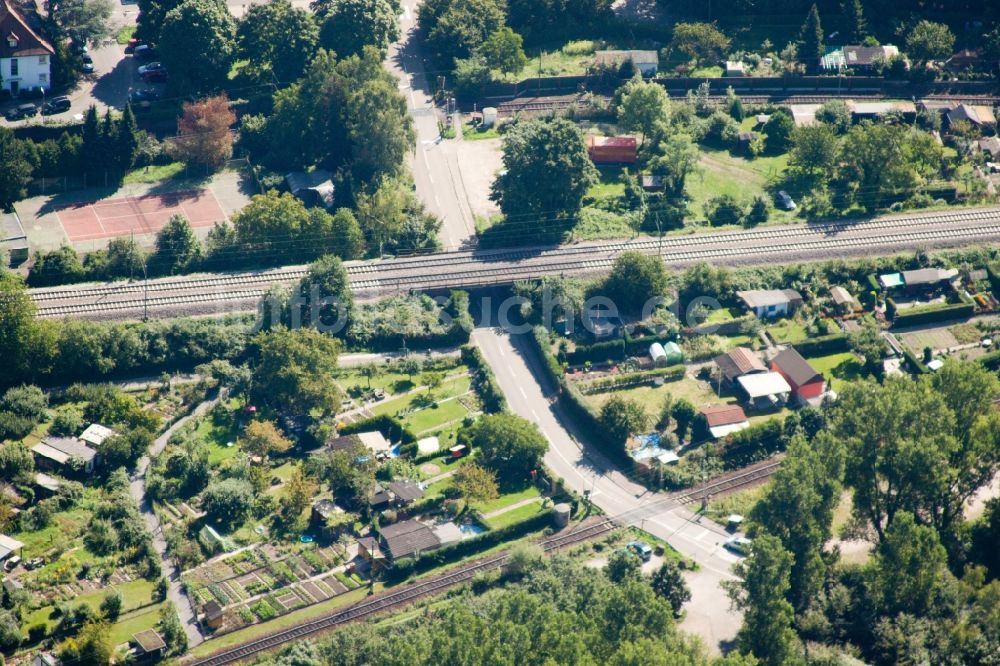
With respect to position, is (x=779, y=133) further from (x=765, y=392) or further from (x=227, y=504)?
(x=227, y=504)

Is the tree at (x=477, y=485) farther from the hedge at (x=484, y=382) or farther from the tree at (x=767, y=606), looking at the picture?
the tree at (x=767, y=606)

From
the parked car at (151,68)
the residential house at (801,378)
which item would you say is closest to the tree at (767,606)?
the residential house at (801,378)

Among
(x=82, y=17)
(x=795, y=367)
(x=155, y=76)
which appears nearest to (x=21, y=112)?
(x=155, y=76)

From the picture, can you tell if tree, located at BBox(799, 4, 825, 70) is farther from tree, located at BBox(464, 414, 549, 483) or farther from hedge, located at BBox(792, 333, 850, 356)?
tree, located at BBox(464, 414, 549, 483)

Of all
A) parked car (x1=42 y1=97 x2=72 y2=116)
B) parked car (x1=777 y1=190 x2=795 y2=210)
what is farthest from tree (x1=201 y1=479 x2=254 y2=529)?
parked car (x1=777 y1=190 x2=795 y2=210)

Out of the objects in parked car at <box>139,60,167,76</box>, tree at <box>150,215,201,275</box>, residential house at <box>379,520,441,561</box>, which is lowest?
residential house at <box>379,520,441,561</box>
